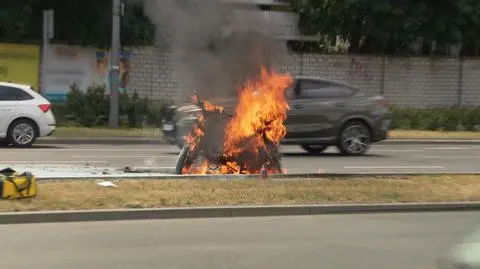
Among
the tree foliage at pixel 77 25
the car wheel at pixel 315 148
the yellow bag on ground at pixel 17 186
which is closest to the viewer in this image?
the yellow bag on ground at pixel 17 186

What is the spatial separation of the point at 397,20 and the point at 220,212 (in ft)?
64.1

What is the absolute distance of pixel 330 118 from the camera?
15.9 m

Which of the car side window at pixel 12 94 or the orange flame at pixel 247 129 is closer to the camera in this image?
the orange flame at pixel 247 129

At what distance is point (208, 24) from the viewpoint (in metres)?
11.3

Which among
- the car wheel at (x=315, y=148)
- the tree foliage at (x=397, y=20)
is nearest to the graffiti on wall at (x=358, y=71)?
the tree foliage at (x=397, y=20)

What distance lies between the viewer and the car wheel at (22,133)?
16844 mm

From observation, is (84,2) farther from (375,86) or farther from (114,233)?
(114,233)

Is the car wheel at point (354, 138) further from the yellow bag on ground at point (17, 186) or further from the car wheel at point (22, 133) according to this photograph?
the yellow bag on ground at point (17, 186)

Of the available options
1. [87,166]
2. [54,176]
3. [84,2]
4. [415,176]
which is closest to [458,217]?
[415,176]

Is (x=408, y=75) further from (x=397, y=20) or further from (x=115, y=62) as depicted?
(x=115, y=62)

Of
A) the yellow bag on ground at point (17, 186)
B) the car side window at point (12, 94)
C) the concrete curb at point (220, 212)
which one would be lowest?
the concrete curb at point (220, 212)

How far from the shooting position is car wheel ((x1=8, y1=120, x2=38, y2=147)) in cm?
1684

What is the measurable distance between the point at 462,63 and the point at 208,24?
20.0 m

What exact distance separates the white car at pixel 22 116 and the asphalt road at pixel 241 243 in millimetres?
9250
